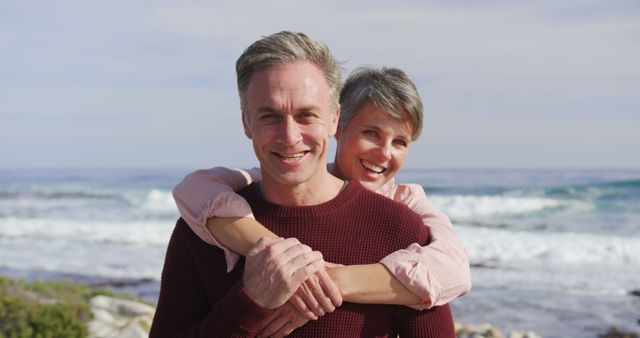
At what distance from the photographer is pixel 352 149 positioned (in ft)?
11.2

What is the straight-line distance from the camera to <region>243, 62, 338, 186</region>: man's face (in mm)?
2508

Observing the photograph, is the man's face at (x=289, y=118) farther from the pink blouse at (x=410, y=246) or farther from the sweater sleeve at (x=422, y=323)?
the sweater sleeve at (x=422, y=323)

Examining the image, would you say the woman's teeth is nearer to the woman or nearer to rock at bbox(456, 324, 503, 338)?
the woman

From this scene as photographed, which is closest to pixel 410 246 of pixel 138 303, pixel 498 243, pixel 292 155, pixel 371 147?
pixel 292 155

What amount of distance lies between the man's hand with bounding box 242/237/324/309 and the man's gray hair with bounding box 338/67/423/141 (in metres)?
1.09

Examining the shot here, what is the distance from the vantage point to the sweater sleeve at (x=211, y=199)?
265 cm

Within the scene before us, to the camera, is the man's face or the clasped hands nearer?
the clasped hands

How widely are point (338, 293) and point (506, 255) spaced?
15.9m

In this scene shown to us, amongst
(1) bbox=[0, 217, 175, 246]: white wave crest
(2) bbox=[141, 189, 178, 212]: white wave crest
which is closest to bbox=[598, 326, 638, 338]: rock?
(1) bbox=[0, 217, 175, 246]: white wave crest

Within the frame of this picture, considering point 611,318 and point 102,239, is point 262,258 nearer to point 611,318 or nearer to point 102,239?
point 611,318

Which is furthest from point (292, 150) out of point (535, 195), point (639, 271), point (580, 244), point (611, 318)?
point (535, 195)

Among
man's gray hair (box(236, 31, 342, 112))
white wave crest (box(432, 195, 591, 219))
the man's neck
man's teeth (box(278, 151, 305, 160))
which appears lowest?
white wave crest (box(432, 195, 591, 219))

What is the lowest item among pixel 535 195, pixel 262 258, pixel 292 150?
pixel 535 195

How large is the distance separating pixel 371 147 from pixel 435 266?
939 mm
